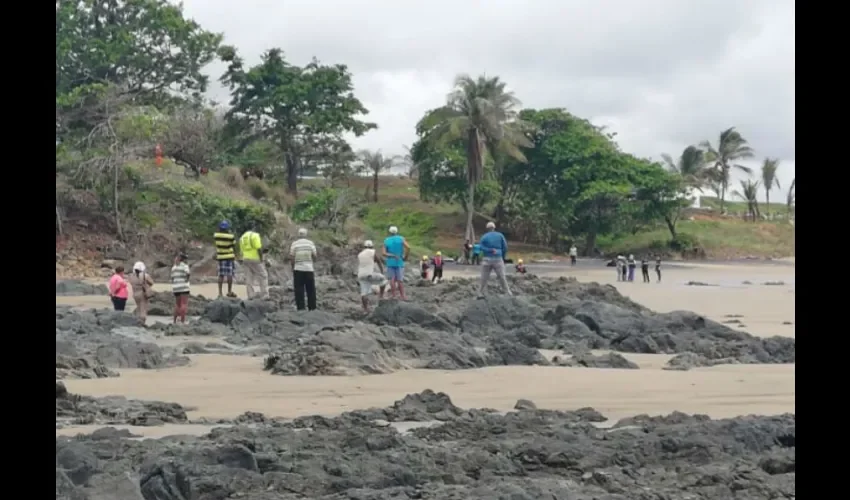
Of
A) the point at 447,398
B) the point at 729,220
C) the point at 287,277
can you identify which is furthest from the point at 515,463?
the point at 729,220

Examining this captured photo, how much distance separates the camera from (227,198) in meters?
34.1

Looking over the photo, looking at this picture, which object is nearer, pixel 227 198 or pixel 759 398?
pixel 759 398

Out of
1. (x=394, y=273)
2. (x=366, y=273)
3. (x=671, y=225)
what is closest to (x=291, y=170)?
(x=671, y=225)

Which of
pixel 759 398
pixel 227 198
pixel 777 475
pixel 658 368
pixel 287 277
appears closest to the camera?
pixel 777 475

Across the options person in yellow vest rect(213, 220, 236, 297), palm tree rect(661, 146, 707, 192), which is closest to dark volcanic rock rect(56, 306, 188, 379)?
person in yellow vest rect(213, 220, 236, 297)

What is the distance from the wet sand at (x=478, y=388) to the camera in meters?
8.85

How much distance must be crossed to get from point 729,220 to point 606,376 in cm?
6422

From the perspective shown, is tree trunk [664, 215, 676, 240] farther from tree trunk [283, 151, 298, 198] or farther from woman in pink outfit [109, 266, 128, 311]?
woman in pink outfit [109, 266, 128, 311]

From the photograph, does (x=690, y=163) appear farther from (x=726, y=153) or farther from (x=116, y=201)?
(x=116, y=201)

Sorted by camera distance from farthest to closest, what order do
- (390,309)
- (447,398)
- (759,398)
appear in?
(390,309) < (759,398) < (447,398)

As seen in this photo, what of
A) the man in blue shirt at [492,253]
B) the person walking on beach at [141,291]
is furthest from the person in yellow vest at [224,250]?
the man in blue shirt at [492,253]

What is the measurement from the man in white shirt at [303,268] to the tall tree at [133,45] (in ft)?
99.5

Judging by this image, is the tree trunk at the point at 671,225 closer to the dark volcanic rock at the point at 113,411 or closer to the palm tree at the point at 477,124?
the palm tree at the point at 477,124
